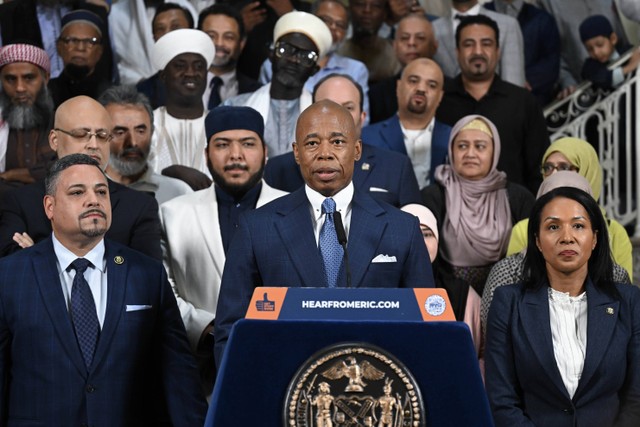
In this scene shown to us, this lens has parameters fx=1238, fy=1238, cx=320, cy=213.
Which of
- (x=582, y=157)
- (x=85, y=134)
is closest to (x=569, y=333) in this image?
(x=582, y=157)

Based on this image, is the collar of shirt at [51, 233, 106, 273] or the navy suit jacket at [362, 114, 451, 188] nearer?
the collar of shirt at [51, 233, 106, 273]

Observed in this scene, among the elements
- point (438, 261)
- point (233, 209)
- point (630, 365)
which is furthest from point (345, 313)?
point (438, 261)

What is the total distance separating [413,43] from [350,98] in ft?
5.54

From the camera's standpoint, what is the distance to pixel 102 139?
5395 mm

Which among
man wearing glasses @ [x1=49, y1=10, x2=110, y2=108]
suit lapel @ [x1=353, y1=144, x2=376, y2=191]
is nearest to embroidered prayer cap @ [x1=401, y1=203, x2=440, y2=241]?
suit lapel @ [x1=353, y1=144, x2=376, y2=191]

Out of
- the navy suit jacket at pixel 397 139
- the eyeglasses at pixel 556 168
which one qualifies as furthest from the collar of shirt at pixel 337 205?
the navy suit jacket at pixel 397 139

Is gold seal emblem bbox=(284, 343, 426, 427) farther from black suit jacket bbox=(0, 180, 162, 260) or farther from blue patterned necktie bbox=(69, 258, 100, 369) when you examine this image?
black suit jacket bbox=(0, 180, 162, 260)

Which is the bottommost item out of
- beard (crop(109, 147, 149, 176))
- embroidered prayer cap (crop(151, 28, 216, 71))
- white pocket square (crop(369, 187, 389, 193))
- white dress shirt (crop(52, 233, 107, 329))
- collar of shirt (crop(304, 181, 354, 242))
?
white dress shirt (crop(52, 233, 107, 329))

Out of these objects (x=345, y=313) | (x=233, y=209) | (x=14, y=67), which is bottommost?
(x=345, y=313)

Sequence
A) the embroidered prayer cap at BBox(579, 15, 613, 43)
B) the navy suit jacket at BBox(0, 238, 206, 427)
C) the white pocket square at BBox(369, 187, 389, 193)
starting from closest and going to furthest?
1. the navy suit jacket at BBox(0, 238, 206, 427)
2. the white pocket square at BBox(369, 187, 389, 193)
3. the embroidered prayer cap at BBox(579, 15, 613, 43)

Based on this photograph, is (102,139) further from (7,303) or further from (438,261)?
(438,261)

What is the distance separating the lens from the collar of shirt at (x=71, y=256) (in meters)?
4.36

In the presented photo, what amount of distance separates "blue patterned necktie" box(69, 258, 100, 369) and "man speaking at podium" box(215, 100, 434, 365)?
21.6 inches

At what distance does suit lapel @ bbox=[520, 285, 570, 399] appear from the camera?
4480 millimetres
